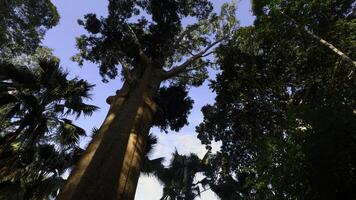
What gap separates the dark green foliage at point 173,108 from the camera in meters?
13.2

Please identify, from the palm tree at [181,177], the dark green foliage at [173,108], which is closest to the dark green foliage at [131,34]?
the dark green foliage at [173,108]

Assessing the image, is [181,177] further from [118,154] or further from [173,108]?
[118,154]

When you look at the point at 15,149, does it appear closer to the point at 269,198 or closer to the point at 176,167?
the point at 269,198

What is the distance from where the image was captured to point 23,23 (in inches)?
631

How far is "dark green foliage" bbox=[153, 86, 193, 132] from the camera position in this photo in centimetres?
1321

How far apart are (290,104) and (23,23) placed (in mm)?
14367

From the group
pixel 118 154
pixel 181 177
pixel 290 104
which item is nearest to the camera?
pixel 118 154

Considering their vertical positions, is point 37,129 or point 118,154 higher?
point 37,129

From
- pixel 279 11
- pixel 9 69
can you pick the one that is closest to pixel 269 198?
pixel 279 11

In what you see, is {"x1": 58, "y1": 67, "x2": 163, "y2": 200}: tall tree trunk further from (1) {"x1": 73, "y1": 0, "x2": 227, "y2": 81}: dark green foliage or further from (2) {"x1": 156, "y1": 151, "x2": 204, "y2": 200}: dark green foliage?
(2) {"x1": 156, "y1": 151, "x2": 204, "y2": 200}: dark green foliage

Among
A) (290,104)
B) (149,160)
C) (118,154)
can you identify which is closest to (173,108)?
(149,160)

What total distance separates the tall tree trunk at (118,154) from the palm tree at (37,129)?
392cm

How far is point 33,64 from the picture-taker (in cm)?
1975

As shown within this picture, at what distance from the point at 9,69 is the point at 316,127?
406 inches
